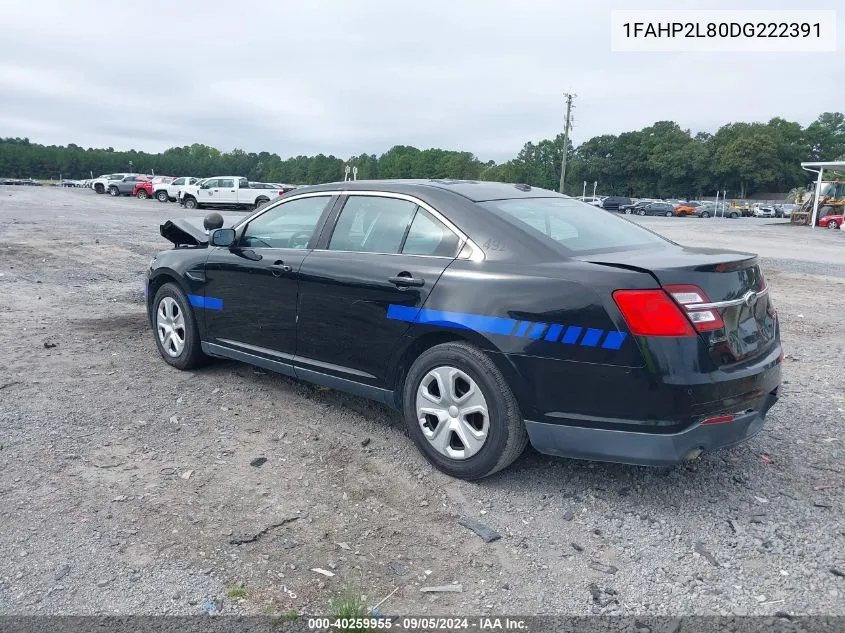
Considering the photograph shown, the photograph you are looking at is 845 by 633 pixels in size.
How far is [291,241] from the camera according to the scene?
474 cm

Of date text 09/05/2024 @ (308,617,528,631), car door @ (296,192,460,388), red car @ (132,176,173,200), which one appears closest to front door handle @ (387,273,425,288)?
car door @ (296,192,460,388)

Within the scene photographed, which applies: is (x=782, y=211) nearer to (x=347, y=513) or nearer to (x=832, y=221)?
(x=832, y=221)

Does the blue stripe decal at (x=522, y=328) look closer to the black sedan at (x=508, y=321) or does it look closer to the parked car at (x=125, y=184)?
the black sedan at (x=508, y=321)

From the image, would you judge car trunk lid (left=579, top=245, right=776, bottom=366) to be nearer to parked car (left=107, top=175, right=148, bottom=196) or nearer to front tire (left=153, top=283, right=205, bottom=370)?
front tire (left=153, top=283, right=205, bottom=370)

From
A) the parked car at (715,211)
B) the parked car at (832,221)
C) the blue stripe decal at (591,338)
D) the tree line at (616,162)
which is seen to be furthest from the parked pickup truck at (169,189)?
the tree line at (616,162)

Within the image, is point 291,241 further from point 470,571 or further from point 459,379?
point 470,571

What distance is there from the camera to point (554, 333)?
3299 millimetres

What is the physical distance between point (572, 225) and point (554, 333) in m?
0.98

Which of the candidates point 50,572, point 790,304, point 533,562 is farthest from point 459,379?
point 790,304

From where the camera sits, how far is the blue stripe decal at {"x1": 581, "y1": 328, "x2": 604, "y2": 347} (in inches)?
125

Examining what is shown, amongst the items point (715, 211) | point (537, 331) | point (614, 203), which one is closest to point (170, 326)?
point (537, 331)

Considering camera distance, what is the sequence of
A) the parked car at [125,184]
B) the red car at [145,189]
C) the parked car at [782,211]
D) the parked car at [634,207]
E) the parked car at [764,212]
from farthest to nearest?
the parked car at [764,212] → the parked car at [782,211] → the parked car at [634,207] → the parked car at [125,184] → the red car at [145,189]

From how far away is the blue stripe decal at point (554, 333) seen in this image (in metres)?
3.29

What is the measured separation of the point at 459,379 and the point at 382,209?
4.15 feet
